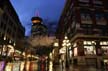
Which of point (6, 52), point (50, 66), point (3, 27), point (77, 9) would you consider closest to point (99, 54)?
point (77, 9)

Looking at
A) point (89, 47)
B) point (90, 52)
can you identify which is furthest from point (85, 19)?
point (90, 52)

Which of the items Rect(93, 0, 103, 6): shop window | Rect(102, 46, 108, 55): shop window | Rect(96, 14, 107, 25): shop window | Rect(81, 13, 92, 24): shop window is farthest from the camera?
Rect(93, 0, 103, 6): shop window

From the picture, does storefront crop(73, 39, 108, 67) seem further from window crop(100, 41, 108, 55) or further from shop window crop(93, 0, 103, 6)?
shop window crop(93, 0, 103, 6)

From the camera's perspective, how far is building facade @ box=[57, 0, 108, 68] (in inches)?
1389

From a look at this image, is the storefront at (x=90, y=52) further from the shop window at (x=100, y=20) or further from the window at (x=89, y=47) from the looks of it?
the shop window at (x=100, y=20)

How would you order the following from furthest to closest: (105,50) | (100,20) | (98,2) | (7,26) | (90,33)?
(7,26) < (98,2) < (100,20) < (90,33) < (105,50)

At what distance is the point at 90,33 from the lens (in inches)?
1465

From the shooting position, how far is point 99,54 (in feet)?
118

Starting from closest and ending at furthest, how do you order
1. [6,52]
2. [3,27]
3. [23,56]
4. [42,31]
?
[6,52] → [23,56] → [3,27] → [42,31]

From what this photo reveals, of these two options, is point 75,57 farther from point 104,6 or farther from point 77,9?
point 104,6

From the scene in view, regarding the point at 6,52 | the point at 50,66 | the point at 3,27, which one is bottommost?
the point at 50,66

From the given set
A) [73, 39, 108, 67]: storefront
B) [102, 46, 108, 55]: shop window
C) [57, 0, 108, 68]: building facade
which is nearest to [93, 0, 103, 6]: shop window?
[57, 0, 108, 68]: building facade

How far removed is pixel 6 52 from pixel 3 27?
640 inches

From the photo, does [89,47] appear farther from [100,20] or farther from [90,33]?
[100,20]
